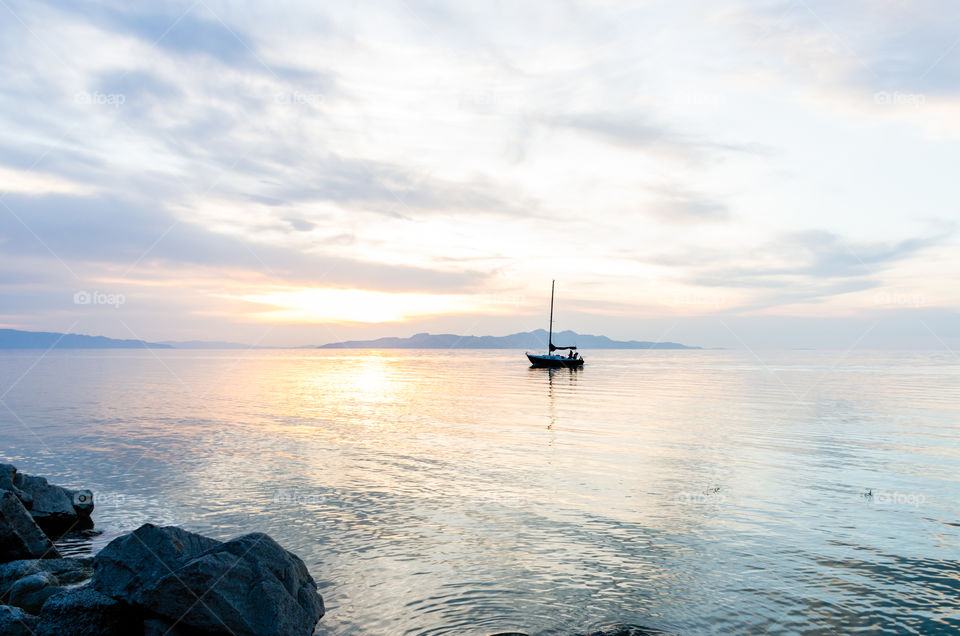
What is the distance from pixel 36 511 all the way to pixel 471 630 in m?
14.1

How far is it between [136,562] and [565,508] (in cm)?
1187

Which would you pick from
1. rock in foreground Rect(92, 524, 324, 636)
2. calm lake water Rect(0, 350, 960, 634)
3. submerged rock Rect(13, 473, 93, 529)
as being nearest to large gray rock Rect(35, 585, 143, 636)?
rock in foreground Rect(92, 524, 324, 636)

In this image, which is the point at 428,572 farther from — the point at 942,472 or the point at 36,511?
the point at 942,472

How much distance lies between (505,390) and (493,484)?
49476 millimetres

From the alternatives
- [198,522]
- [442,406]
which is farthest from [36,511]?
[442,406]

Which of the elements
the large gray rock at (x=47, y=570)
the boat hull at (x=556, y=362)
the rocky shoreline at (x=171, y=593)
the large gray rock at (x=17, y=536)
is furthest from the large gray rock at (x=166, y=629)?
the boat hull at (x=556, y=362)

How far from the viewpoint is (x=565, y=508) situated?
58.9 ft

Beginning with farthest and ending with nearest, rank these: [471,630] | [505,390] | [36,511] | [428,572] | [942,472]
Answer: [505,390] → [942,472] → [36,511] → [428,572] → [471,630]

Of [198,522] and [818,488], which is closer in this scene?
[198,522]

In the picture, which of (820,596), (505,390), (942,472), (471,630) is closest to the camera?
(471,630)

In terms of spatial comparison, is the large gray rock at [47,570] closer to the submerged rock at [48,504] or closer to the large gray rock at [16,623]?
the large gray rock at [16,623]

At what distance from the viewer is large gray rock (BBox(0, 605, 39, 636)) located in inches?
348

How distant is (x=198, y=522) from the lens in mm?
16844

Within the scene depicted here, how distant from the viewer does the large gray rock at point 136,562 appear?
32.0 ft
